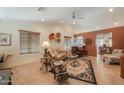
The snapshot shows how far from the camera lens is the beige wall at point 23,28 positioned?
6.24ft

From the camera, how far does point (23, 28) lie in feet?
6.42

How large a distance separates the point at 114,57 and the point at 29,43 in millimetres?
1577

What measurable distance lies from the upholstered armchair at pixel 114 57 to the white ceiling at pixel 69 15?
48 cm

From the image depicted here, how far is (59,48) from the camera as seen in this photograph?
213 centimetres

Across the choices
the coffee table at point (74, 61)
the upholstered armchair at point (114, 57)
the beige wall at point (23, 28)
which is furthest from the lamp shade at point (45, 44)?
the upholstered armchair at point (114, 57)

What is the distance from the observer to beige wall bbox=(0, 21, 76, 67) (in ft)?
6.24

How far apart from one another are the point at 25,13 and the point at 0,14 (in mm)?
400

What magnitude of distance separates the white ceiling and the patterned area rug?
2.13 feet

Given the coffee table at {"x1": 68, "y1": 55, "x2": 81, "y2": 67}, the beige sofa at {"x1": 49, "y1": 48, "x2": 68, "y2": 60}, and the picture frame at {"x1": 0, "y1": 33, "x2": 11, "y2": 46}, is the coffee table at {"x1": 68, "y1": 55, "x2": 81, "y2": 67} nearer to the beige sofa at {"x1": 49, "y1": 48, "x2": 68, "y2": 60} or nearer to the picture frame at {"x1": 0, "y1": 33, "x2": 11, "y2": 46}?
the beige sofa at {"x1": 49, "y1": 48, "x2": 68, "y2": 60}

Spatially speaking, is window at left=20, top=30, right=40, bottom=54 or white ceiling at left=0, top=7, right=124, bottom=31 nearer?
white ceiling at left=0, top=7, right=124, bottom=31

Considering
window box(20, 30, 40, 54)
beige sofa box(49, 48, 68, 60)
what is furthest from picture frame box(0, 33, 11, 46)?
beige sofa box(49, 48, 68, 60)

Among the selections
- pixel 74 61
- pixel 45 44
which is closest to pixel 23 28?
pixel 45 44
